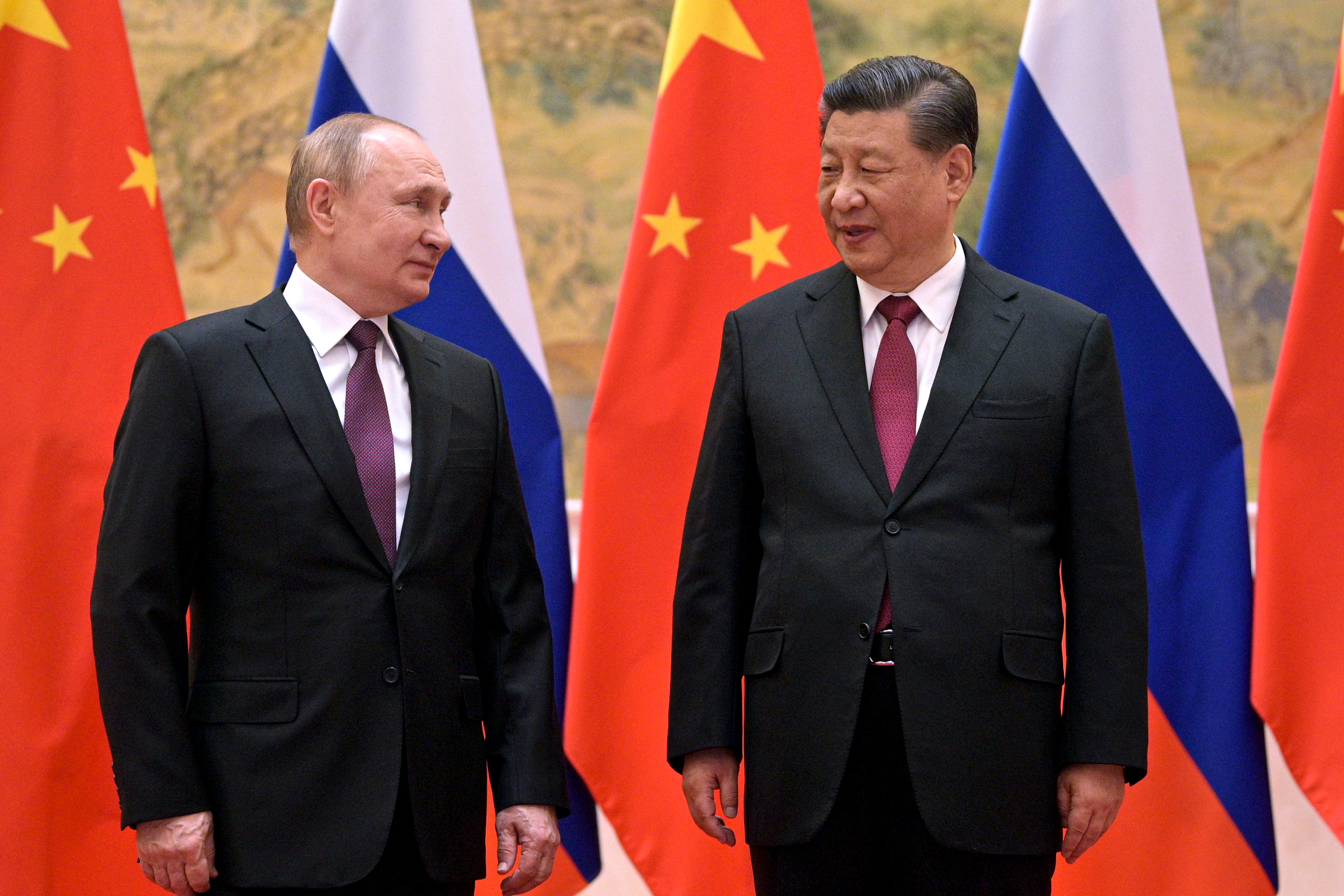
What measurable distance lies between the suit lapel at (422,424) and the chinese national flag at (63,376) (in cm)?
103

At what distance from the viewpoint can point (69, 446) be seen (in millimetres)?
2789

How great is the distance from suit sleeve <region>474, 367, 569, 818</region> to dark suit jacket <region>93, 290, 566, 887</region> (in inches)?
0.5

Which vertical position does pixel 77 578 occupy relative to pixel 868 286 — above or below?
below

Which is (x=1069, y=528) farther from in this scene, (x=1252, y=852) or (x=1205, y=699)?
(x=1252, y=852)

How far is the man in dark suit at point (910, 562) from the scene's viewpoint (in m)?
1.85

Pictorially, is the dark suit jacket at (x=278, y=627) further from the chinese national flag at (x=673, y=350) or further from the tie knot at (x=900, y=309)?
the chinese national flag at (x=673, y=350)

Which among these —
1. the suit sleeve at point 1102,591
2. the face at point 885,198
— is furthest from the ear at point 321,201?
the suit sleeve at point 1102,591

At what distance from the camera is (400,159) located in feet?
6.82

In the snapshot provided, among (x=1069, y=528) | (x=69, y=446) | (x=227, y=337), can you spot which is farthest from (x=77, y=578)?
(x=1069, y=528)

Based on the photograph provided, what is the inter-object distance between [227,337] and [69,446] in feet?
3.43

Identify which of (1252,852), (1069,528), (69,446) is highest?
(69,446)

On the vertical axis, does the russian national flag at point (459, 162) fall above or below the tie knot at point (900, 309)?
above

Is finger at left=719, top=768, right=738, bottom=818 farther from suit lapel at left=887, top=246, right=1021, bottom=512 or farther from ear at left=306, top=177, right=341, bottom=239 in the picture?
ear at left=306, top=177, right=341, bottom=239

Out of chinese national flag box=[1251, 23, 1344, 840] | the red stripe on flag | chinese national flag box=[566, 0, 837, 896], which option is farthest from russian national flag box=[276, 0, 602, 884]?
chinese national flag box=[1251, 23, 1344, 840]
